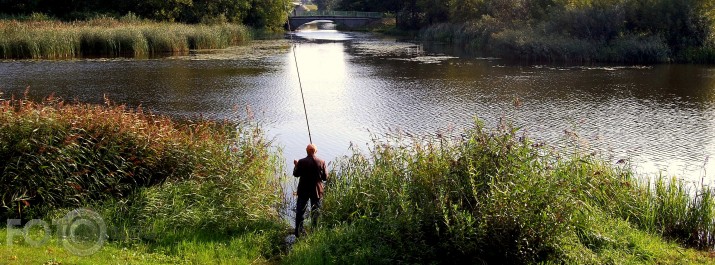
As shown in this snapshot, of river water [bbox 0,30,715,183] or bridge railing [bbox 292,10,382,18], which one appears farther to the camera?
bridge railing [bbox 292,10,382,18]

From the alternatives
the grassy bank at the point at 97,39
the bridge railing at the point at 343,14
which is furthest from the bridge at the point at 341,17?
the grassy bank at the point at 97,39

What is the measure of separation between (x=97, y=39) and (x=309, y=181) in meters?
34.9

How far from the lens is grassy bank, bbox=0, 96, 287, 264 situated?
8.77 metres

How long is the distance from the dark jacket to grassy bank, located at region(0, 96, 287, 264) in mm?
697

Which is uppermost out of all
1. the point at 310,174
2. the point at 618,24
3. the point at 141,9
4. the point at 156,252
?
the point at 141,9

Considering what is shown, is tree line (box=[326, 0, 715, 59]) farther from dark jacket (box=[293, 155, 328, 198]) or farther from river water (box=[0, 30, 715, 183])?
dark jacket (box=[293, 155, 328, 198])

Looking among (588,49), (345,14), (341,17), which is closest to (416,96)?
(588,49)

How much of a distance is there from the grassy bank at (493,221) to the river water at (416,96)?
2244mm

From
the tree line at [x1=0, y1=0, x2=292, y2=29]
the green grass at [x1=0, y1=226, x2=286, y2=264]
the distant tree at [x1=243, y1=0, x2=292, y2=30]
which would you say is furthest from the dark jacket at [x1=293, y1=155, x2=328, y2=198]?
the distant tree at [x1=243, y1=0, x2=292, y2=30]

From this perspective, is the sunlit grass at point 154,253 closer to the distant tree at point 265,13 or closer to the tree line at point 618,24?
the tree line at point 618,24

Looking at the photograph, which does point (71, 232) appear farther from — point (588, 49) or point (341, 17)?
point (341, 17)

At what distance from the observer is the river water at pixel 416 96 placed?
1694 cm

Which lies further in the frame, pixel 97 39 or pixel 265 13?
pixel 265 13

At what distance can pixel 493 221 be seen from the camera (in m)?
7.77
